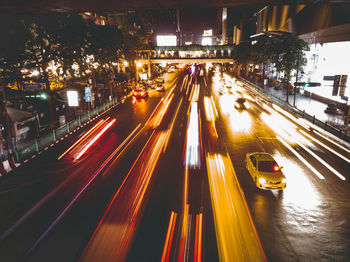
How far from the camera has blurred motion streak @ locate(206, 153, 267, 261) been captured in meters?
8.20

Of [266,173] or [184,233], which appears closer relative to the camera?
[184,233]

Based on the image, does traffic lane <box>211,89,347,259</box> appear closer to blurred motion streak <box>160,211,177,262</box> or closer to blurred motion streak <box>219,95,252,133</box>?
blurred motion streak <box>160,211,177,262</box>

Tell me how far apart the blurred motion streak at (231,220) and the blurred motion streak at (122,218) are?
344 centimetres

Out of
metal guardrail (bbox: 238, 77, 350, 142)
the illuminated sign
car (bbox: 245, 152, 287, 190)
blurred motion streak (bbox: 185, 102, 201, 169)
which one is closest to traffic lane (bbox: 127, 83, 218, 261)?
blurred motion streak (bbox: 185, 102, 201, 169)

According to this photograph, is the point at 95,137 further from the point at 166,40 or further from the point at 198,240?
the point at 166,40

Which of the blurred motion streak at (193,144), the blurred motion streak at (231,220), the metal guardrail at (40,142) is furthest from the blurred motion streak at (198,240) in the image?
the metal guardrail at (40,142)

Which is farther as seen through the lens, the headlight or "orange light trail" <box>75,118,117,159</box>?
"orange light trail" <box>75,118,117,159</box>

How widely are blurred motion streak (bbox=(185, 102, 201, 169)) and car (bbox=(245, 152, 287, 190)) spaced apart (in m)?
3.51

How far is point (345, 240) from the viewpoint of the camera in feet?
29.4

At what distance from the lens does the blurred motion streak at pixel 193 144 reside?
1584 cm

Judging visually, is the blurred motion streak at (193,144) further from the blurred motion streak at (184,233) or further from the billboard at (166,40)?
the billboard at (166,40)

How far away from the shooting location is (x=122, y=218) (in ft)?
33.1

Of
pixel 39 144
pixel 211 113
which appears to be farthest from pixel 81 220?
pixel 211 113

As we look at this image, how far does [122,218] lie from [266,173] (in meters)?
7.78
